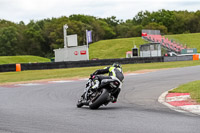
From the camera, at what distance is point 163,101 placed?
9578mm

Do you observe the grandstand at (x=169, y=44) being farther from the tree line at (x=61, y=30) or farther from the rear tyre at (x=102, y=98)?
the rear tyre at (x=102, y=98)

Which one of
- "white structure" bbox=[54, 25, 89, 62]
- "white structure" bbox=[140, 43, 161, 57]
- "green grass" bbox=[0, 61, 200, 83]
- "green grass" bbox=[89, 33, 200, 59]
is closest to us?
"green grass" bbox=[0, 61, 200, 83]

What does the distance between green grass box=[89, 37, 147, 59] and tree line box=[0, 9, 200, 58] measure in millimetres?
16531

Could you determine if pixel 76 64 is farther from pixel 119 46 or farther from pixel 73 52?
pixel 119 46

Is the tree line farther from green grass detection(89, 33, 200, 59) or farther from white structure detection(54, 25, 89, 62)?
white structure detection(54, 25, 89, 62)

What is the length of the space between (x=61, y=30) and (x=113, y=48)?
93.4 ft

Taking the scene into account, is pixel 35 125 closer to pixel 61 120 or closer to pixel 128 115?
pixel 61 120

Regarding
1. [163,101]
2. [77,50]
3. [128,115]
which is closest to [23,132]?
[128,115]

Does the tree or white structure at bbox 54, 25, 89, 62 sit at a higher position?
the tree

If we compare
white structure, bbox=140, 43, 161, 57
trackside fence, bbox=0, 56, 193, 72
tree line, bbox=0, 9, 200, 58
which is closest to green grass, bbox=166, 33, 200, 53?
white structure, bbox=140, 43, 161, 57

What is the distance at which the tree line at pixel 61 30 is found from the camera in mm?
91812

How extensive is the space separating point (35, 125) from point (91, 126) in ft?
3.57

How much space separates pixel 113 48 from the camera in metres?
69.8

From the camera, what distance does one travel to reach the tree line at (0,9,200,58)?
9181cm
